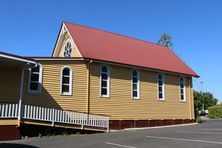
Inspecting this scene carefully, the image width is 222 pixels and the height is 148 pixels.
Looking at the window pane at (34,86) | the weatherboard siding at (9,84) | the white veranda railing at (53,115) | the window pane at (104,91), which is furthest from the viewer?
the window pane at (104,91)

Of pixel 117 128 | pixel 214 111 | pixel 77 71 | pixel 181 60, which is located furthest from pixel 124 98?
pixel 214 111

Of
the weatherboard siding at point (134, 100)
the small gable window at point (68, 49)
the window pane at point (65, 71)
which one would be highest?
the small gable window at point (68, 49)

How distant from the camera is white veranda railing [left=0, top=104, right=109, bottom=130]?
17016 mm

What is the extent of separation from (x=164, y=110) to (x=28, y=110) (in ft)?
48.9

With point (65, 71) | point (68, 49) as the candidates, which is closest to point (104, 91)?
point (65, 71)

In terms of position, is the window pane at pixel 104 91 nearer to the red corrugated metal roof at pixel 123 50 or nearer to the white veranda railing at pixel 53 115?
the red corrugated metal roof at pixel 123 50

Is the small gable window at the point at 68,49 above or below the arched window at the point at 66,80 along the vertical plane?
above

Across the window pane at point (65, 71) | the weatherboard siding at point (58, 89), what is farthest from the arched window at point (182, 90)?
the window pane at point (65, 71)

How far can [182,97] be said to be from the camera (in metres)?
31.7

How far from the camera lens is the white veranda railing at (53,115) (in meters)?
17.0

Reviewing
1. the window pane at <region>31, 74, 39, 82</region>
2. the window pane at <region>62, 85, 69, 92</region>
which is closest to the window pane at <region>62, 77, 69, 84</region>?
the window pane at <region>62, 85, 69, 92</region>

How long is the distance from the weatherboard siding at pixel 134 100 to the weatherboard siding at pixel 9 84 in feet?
18.8

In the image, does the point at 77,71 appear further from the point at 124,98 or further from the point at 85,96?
the point at 124,98

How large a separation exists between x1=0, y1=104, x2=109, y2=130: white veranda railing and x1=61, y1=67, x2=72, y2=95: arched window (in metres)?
2.25
